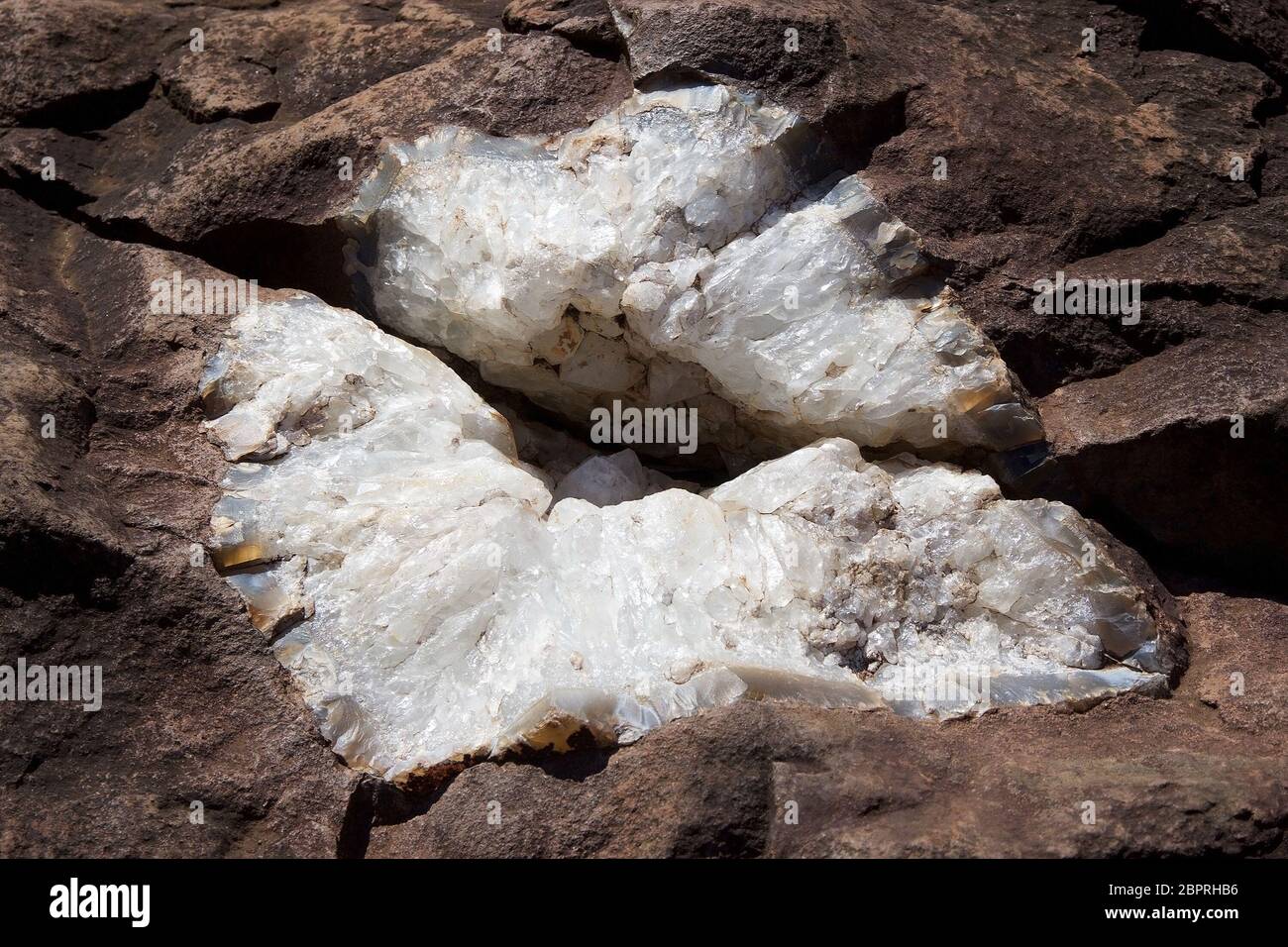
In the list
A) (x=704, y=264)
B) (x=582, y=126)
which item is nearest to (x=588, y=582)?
(x=704, y=264)

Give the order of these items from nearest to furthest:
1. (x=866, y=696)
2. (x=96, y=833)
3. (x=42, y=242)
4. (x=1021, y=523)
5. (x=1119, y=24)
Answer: (x=96, y=833) < (x=866, y=696) < (x=1021, y=523) < (x=42, y=242) < (x=1119, y=24)

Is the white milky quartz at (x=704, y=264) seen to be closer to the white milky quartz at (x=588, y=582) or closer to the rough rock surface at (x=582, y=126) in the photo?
the rough rock surface at (x=582, y=126)

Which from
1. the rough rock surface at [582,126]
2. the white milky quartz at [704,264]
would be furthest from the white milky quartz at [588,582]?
the white milky quartz at [704,264]

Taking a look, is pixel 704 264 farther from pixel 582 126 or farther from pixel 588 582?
pixel 588 582

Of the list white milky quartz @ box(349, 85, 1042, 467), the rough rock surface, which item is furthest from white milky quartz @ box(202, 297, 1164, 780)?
white milky quartz @ box(349, 85, 1042, 467)

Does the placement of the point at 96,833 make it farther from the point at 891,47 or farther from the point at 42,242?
the point at 891,47

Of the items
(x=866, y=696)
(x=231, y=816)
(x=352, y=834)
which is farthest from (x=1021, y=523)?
(x=231, y=816)

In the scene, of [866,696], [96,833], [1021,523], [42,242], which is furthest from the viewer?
[42,242]
